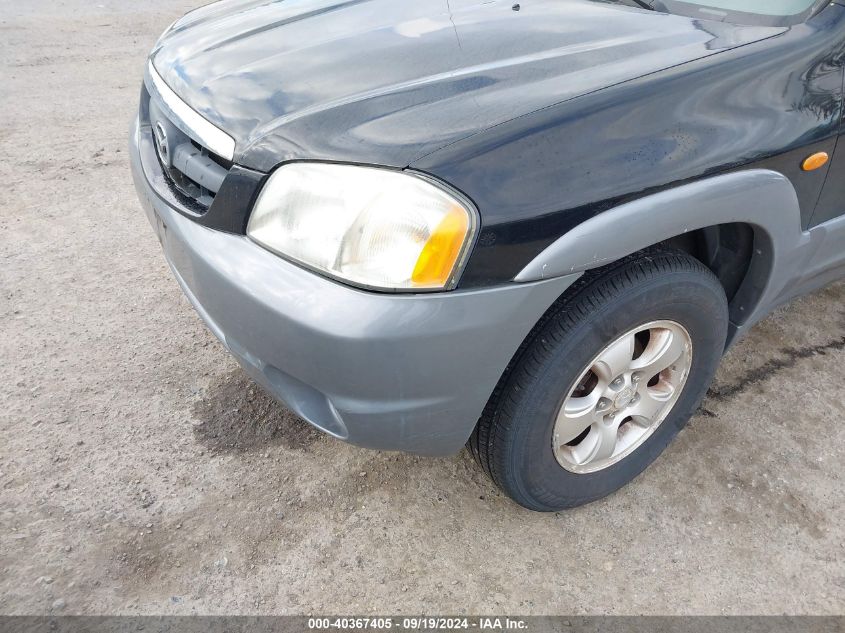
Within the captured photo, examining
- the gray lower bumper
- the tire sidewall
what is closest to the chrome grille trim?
the gray lower bumper

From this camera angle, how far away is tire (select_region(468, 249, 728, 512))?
1.67 metres

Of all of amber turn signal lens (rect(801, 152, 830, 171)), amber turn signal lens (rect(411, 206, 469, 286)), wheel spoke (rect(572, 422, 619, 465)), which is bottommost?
wheel spoke (rect(572, 422, 619, 465))

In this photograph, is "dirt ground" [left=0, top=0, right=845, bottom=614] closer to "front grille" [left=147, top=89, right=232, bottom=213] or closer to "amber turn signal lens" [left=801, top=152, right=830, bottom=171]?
"front grille" [left=147, top=89, right=232, bottom=213]

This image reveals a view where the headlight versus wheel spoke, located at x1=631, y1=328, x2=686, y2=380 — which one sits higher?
the headlight

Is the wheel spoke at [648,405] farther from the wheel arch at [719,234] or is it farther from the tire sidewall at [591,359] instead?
the wheel arch at [719,234]

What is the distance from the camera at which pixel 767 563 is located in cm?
196

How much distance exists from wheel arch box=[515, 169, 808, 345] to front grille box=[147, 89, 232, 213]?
2.68 ft

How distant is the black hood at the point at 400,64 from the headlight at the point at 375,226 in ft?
0.18

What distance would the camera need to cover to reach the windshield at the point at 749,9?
1.88 m

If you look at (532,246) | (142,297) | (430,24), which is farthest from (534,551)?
(142,297)

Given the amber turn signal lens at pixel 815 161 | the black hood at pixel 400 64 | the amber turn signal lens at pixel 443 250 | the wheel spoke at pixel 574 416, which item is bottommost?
the wheel spoke at pixel 574 416

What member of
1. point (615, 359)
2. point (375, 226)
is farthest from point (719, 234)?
point (375, 226)

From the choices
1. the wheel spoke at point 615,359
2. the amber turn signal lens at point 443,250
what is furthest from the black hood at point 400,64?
the wheel spoke at point 615,359

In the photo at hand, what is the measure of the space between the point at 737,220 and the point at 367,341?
100 centimetres
